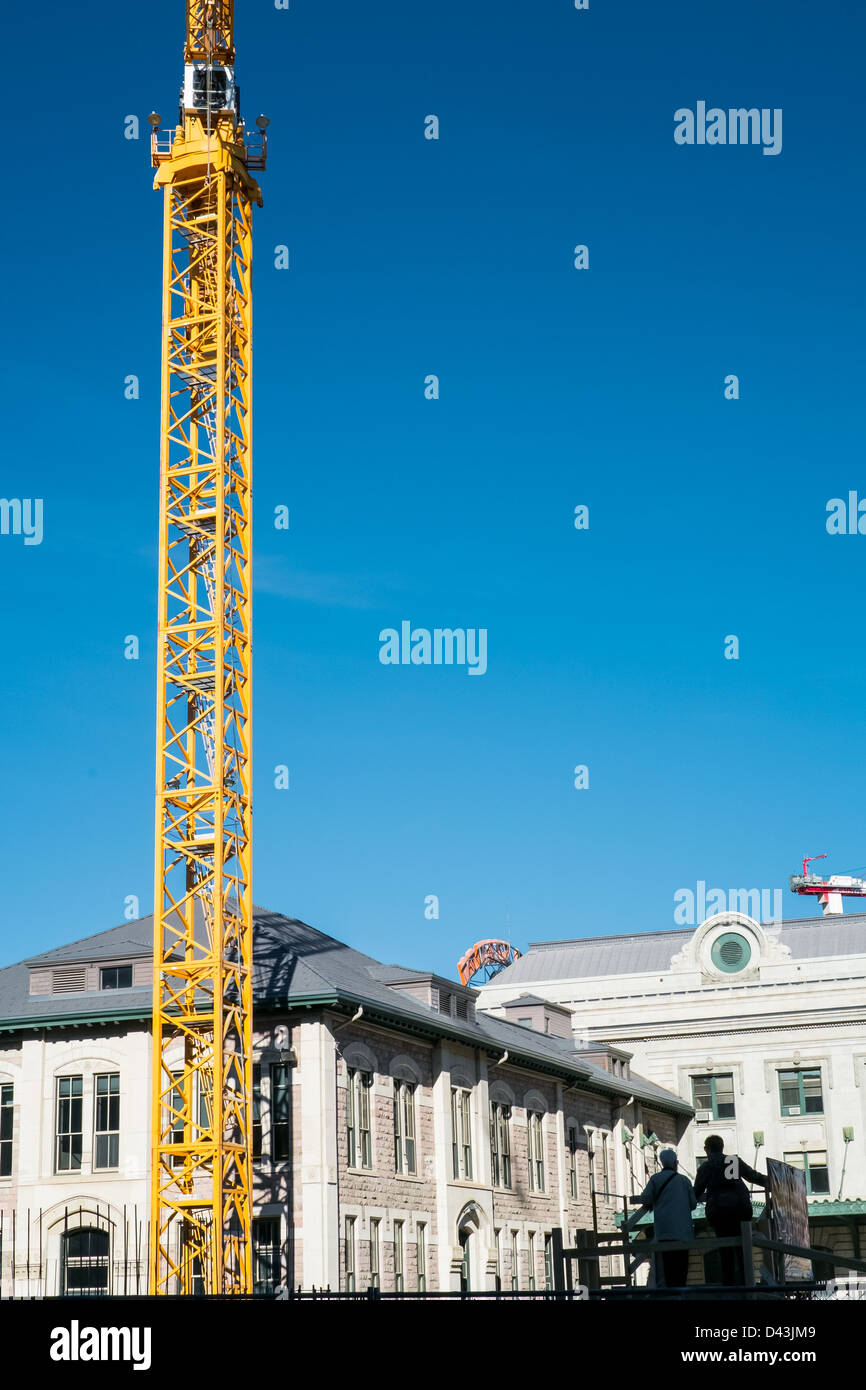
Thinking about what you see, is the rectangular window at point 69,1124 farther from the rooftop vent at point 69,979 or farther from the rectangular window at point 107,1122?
the rooftop vent at point 69,979

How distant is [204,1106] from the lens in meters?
39.7

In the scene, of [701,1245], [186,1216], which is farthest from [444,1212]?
[701,1245]

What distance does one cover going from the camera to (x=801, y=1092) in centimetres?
6406

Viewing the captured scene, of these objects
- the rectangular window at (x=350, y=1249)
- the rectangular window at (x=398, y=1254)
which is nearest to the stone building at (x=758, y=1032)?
the rectangular window at (x=398, y=1254)

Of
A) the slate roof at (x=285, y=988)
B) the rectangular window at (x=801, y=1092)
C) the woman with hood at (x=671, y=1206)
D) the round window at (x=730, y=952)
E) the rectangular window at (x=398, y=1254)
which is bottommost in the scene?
the rectangular window at (x=398, y=1254)

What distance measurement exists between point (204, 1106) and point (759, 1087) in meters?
31.3

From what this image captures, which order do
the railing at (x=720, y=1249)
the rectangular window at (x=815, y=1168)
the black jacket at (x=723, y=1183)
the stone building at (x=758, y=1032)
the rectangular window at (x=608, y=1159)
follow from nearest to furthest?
the railing at (x=720, y=1249) < the black jacket at (x=723, y=1183) < the rectangular window at (x=608, y=1159) < the rectangular window at (x=815, y=1168) < the stone building at (x=758, y=1032)

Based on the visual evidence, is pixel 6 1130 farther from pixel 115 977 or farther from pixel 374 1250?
pixel 374 1250

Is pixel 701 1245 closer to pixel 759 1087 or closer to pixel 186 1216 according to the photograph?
pixel 186 1216

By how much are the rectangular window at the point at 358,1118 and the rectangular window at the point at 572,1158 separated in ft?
43.2

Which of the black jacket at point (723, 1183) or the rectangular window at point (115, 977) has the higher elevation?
the rectangular window at point (115, 977)

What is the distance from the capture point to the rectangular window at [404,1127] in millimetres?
41844
